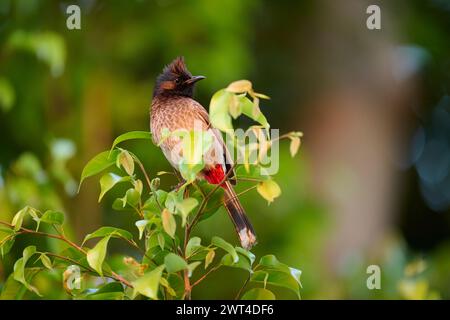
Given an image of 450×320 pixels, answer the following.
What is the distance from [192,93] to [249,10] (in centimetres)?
331

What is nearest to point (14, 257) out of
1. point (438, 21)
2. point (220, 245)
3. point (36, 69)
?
point (36, 69)

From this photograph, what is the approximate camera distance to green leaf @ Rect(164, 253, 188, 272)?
6.52 feet

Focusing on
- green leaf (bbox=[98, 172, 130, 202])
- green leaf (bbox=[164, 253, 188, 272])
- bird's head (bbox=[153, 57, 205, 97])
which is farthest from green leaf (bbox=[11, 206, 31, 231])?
bird's head (bbox=[153, 57, 205, 97])

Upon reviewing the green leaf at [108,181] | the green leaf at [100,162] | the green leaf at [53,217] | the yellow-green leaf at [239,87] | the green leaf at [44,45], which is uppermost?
the green leaf at [44,45]

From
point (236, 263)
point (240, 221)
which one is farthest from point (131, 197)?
point (240, 221)

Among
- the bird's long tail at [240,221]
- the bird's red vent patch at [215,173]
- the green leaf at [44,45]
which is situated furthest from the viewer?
the green leaf at [44,45]

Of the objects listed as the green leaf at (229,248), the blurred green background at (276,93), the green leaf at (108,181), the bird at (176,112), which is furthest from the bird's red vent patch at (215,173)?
the blurred green background at (276,93)

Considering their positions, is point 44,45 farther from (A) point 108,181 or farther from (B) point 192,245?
(B) point 192,245

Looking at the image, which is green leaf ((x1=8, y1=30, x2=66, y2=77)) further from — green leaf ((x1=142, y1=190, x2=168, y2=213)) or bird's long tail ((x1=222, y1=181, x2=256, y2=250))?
green leaf ((x1=142, y1=190, x2=168, y2=213))

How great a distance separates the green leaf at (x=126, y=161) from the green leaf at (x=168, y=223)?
0.22 m

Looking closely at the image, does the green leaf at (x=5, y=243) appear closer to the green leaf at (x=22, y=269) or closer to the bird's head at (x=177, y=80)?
the green leaf at (x=22, y=269)

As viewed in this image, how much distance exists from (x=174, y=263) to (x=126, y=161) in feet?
1.19

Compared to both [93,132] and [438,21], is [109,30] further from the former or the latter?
[438,21]

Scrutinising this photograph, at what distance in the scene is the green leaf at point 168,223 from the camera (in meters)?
2.00
